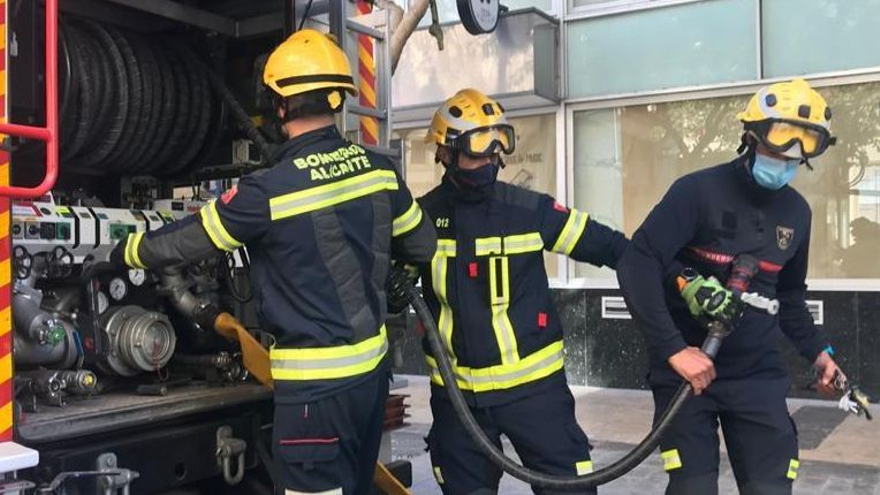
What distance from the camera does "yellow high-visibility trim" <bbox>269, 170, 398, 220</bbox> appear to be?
294cm

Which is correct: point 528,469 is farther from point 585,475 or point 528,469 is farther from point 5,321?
point 5,321

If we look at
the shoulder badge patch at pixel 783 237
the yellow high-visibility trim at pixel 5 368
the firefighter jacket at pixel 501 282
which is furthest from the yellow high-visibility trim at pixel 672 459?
the yellow high-visibility trim at pixel 5 368

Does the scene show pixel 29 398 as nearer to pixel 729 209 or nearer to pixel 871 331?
pixel 729 209

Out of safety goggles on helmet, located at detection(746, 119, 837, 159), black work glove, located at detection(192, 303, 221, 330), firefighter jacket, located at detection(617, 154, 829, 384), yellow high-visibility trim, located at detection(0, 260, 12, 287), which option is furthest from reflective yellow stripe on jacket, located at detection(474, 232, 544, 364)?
yellow high-visibility trim, located at detection(0, 260, 12, 287)

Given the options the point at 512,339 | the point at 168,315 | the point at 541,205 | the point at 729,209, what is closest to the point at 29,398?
the point at 168,315

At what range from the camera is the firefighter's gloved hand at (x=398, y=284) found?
3.48 m

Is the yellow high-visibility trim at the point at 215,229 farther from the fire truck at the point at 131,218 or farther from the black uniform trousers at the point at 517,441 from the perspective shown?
the black uniform trousers at the point at 517,441

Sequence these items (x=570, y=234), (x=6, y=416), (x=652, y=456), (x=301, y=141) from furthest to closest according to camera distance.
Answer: (x=652, y=456)
(x=570, y=234)
(x=301, y=141)
(x=6, y=416)

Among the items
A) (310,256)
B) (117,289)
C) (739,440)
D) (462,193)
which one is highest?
(462,193)

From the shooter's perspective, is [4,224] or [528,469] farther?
[528,469]

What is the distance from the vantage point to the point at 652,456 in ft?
20.3

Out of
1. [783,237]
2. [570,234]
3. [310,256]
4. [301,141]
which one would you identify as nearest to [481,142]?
[570,234]

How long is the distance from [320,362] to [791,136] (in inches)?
68.2

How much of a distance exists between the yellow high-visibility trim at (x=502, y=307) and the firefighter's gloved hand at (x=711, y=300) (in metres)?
0.66
